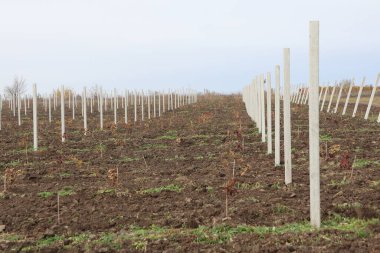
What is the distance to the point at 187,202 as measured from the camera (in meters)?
5.88

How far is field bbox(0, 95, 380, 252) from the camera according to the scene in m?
4.29

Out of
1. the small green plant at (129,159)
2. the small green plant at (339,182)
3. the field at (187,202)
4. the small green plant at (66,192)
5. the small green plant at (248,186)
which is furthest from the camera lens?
the small green plant at (129,159)

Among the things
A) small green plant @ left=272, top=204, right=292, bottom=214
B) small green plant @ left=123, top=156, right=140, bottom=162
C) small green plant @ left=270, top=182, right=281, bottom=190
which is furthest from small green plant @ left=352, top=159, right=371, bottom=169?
small green plant @ left=123, top=156, right=140, bottom=162

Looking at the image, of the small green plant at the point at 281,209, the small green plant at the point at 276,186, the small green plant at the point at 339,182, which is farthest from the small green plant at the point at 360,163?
the small green plant at the point at 281,209

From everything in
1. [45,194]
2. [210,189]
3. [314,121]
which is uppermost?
[314,121]

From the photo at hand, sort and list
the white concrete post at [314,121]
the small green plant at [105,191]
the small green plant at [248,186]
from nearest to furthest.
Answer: the white concrete post at [314,121] < the small green plant at [248,186] < the small green plant at [105,191]

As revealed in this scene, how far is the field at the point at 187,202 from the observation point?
14.1 ft

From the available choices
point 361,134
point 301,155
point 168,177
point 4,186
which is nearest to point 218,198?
point 168,177

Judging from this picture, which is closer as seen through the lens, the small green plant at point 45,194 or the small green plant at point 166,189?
the small green plant at point 166,189

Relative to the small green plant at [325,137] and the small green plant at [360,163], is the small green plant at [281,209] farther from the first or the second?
the small green plant at [325,137]

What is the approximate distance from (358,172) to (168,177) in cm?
267

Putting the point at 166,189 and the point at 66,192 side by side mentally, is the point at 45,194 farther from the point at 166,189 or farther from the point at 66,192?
the point at 166,189

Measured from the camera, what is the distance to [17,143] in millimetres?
13664

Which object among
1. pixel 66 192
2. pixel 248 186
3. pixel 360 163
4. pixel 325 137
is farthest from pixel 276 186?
pixel 325 137
